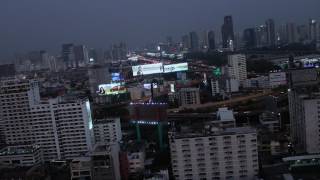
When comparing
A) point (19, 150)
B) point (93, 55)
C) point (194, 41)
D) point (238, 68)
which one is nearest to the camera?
point (19, 150)

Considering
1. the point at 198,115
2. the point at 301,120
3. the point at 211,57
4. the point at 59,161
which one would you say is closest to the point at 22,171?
the point at 59,161

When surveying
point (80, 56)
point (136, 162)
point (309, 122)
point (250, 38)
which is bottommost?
point (136, 162)

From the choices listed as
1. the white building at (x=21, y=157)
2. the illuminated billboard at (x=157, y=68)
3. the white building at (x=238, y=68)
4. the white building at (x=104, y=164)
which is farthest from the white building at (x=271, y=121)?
the illuminated billboard at (x=157, y=68)

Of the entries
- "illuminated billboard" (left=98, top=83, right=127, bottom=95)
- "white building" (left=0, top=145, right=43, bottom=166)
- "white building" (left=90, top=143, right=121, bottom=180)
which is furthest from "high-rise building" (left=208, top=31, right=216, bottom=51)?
"white building" (left=90, top=143, right=121, bottom=180)

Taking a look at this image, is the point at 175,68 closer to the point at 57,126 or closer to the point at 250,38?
the point at 250,38

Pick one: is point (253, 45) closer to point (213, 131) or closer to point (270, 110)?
point (270, 110)

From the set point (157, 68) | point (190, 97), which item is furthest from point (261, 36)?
point (190, 97)
